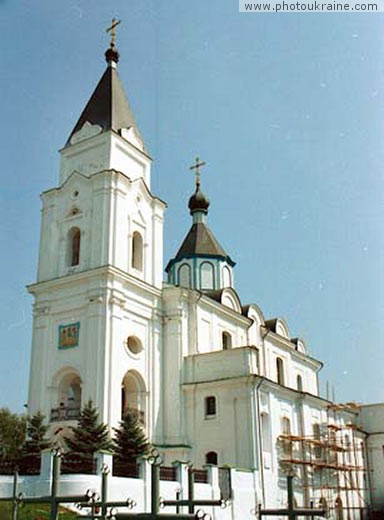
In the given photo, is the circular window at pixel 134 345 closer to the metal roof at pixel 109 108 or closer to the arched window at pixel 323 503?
the metal roof at pixel 109 108

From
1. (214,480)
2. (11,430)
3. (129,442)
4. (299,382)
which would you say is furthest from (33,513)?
(299,382)

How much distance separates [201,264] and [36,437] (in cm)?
1599

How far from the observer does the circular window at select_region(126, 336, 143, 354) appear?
29.2m

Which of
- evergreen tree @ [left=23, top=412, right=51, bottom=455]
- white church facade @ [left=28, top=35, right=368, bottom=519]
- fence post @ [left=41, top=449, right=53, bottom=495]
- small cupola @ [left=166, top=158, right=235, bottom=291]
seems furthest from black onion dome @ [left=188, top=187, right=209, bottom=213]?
fence post @ [left=41, top=449, right=53, bottom=495]

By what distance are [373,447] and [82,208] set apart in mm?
25430

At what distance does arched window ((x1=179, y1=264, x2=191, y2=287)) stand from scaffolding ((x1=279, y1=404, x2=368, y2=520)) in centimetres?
1048

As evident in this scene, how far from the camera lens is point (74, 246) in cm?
3123

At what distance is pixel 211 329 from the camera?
32781mm

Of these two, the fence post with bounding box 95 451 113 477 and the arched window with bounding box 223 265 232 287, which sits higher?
the arched window with bounding box 223 265 232 287

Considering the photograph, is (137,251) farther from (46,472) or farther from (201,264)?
(46,472)

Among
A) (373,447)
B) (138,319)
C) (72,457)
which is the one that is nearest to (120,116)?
(138,319)

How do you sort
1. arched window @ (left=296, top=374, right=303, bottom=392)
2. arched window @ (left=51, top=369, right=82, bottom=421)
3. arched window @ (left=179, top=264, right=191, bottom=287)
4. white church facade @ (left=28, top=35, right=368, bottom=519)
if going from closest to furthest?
arched window @ (left=51, top=369, right=82, bottom=421) < white church facade @ (left=28, top=35, right=368, bottom=519) < arched window @ (left=179, top=264, right=191, bottom=287) < arched window @ (left=296, top=374, right=303, bottom=392)

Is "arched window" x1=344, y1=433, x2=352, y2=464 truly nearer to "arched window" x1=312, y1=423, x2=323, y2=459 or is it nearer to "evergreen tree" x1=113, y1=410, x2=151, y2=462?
"arched window" x1=312, y1=423, x2=323, y2=459

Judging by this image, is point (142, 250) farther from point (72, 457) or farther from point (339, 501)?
point (339, 501)
